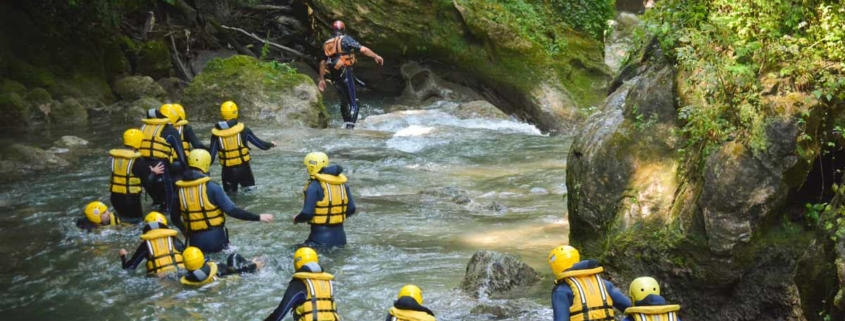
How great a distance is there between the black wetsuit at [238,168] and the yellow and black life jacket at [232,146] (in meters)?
0.05

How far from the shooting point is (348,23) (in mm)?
21078

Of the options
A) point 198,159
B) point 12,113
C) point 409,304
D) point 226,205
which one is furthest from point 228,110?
point 12,113

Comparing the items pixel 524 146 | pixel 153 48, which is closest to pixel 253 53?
pixel 153 48

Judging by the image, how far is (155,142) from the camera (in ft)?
36.7

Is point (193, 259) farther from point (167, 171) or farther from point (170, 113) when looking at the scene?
point (170, 113)

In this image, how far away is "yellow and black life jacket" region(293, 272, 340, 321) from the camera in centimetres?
675

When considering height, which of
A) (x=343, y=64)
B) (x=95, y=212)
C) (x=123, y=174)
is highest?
(x=343, y=64)

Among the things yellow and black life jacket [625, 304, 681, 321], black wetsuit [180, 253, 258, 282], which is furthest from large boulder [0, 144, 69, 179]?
yellow and black life jacket [625, 304, 681, 321]

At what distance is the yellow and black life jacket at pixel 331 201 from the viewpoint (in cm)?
935

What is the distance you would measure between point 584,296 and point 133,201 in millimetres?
6528

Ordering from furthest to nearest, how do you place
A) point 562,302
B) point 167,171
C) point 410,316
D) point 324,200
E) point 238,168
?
point 238,168 → point 167,171 → point 324,200 → point 562,302 → point 410,316

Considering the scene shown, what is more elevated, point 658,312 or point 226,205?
point 226,205

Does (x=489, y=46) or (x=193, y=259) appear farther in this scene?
(x=489, y=46)

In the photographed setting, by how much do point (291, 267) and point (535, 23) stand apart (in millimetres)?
13826
